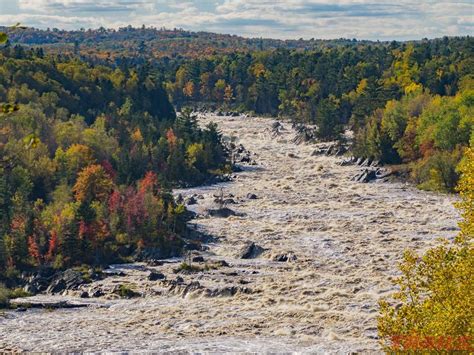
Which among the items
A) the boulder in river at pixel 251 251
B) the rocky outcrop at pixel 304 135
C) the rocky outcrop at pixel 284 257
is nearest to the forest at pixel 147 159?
the rocky outcrop at pixel 304 135

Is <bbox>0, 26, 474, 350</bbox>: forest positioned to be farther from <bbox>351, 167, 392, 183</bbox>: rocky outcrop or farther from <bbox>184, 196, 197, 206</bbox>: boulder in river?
<bbox>184, 196, 197, 206</bbox>: boulder in river

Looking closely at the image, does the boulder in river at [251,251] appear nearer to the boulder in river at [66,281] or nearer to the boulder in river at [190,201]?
the boulder in river at [66,281]

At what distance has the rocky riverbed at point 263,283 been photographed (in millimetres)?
47312

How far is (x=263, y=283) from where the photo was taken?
195 feet

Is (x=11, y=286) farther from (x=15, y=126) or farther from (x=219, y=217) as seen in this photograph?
(x=15, y=126)

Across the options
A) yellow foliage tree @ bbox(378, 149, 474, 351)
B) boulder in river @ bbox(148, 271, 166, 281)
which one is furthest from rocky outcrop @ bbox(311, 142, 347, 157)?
yellow foliage tree @ bbox(378, 149, 474, 351)

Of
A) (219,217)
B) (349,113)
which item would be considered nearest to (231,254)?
(219,217)

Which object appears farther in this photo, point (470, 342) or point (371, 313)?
point (371, 313)

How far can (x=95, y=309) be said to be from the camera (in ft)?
180

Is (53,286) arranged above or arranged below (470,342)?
below

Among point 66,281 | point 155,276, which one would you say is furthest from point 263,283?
point 66,281

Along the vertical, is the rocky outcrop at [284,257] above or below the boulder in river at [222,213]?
above

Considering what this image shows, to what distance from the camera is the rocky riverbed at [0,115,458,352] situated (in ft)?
155

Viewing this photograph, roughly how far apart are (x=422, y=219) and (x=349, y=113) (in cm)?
10021
